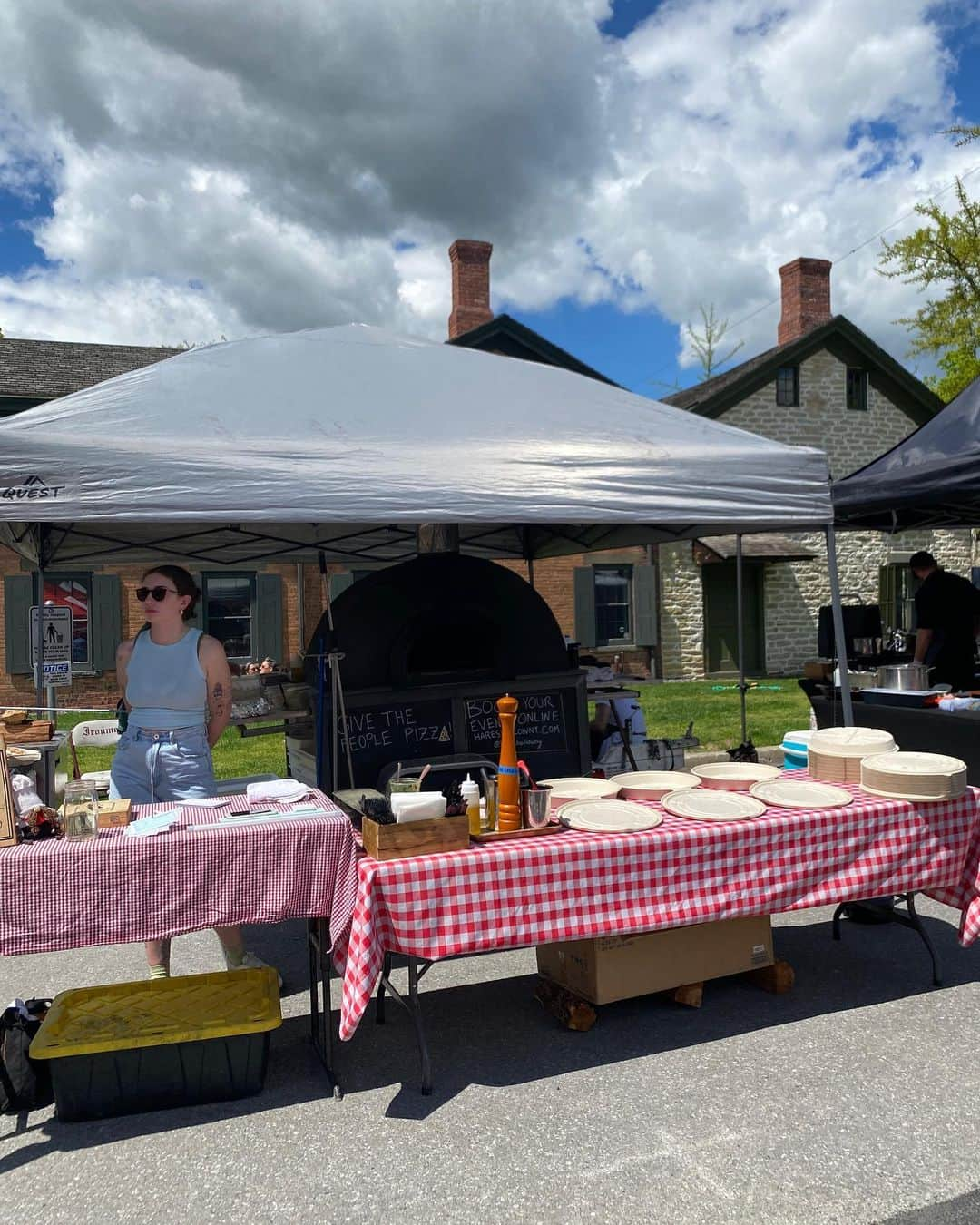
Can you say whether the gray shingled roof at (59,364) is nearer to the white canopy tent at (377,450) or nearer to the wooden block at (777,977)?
the white canopy tent at (377,450)

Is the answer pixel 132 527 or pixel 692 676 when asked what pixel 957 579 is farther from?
pixel 692 676

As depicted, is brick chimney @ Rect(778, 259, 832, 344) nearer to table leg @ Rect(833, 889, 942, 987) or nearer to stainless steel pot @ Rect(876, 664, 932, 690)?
stainless steel pot @ Rect(876, 664, 932, 690)

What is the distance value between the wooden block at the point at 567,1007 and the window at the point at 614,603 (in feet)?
46.4

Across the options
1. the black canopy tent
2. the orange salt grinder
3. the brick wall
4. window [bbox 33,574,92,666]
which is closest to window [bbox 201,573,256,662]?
the brick wall

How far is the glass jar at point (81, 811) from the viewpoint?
10.1 feet

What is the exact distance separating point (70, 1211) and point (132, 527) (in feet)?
14.8

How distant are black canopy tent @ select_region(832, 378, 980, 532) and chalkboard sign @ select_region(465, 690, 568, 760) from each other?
3206mm

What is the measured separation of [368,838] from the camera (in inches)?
127

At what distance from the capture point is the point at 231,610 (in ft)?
51.9

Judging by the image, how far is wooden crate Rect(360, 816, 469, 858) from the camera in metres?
3.17

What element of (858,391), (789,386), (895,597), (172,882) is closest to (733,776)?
(172,882)

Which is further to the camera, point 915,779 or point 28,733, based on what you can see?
point 28,733

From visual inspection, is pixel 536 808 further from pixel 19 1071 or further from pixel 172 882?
pixel 19 1071

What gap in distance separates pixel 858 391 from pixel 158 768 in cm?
1936
